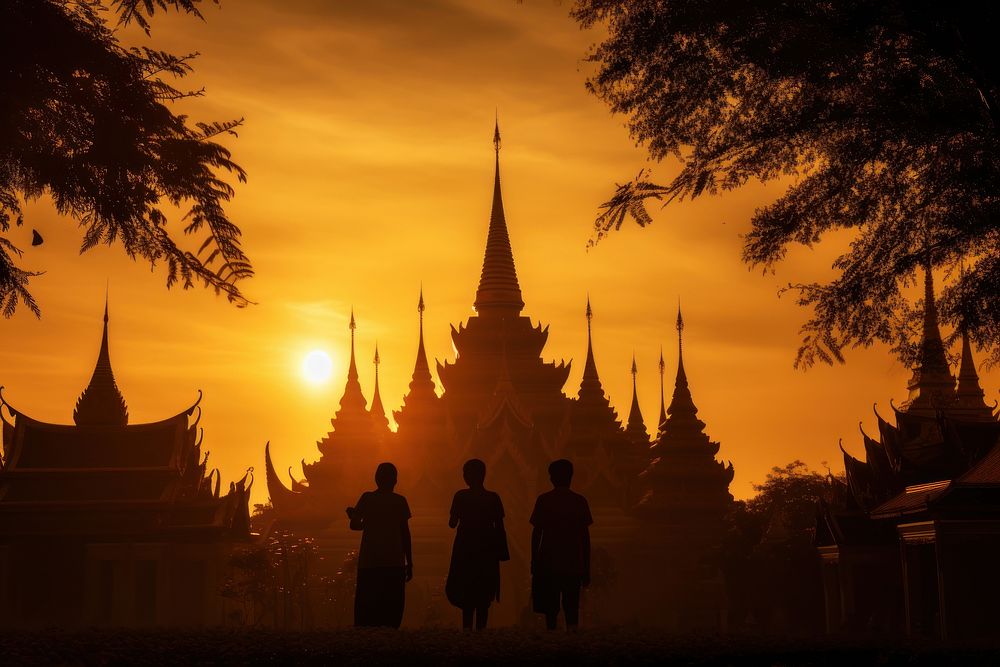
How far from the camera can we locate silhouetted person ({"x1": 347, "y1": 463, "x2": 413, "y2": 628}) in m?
16.8

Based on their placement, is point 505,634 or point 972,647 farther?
point 972,647

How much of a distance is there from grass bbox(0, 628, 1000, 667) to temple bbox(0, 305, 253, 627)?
102 feet

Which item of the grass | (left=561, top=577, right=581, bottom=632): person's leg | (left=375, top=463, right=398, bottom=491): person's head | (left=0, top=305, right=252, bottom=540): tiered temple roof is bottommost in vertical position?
the grass

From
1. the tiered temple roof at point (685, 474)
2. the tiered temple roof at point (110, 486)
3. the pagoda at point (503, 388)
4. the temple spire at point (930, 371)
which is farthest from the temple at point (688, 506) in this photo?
the tiered temple roof at point (110, 486)

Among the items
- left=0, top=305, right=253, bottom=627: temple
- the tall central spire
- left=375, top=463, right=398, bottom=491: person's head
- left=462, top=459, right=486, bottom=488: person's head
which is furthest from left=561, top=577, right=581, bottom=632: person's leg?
the tall central spire

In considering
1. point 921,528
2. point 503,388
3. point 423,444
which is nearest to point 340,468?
point 423,444

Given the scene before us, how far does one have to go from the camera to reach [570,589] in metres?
16.7

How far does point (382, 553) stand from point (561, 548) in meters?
1.86

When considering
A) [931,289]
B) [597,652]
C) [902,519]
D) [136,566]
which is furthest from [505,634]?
[931,289]

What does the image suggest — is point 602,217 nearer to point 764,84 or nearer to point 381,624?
point 764,84

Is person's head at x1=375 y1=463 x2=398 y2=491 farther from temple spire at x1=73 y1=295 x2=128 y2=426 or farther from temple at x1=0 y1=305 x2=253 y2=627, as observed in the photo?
temple spire at x1=73 y1=295 x2=128 y2=426

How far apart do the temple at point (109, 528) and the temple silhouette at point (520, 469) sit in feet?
24.9

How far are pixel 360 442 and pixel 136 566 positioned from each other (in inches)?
884

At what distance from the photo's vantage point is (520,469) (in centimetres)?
6009
